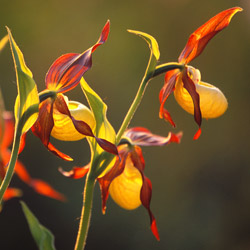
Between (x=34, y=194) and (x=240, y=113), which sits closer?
(x=34, y=194)

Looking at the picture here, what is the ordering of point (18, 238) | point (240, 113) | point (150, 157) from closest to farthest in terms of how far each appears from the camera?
point (18, 238) → point (150, 157) → point (240, 113)

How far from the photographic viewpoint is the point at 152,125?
127 inches

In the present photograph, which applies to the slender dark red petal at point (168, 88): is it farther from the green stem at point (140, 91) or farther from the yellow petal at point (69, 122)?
the yellow petal at point (69, 122)

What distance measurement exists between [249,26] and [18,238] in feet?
7.15

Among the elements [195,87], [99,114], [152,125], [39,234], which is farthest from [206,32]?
[152,125]

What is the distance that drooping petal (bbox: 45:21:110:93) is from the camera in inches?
27.2

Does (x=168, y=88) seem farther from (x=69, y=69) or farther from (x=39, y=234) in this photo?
(x=39, y=234)

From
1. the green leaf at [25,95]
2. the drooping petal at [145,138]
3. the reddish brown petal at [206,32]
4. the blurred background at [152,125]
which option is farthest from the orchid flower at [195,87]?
the blurred background at [152,125]

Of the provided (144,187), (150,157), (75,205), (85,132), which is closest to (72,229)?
(75,205)

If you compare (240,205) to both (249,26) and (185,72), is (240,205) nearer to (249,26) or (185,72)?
(249,26)

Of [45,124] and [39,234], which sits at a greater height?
[45,124]

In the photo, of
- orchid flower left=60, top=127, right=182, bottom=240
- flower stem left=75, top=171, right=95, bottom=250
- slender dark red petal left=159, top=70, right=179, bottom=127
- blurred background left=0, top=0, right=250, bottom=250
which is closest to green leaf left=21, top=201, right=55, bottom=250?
flower stem left=75, top=171, right=95, bottom=250

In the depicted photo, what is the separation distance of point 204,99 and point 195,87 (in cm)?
4

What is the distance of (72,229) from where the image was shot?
296 centimetres
